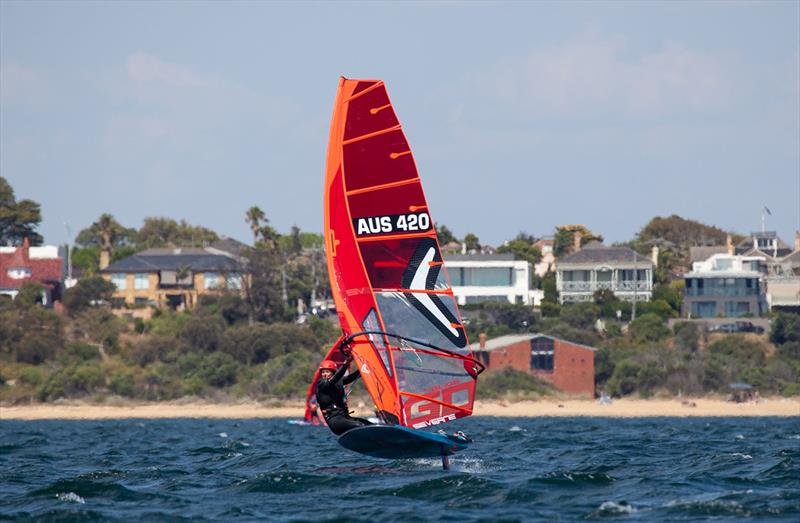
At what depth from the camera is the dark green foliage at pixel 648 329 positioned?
243ft

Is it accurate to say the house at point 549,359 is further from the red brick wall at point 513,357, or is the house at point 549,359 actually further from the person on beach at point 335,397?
the person on beach at point 335,397

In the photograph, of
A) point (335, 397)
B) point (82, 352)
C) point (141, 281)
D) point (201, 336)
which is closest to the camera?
point (335, 397)

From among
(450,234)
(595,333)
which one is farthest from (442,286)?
(450,234)

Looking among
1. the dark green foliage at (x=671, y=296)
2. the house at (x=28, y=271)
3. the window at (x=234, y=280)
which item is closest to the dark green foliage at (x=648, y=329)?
the dark green foliage at (x=671, y=296)

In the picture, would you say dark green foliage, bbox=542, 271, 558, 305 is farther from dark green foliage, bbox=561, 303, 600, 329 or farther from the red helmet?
the red helmet

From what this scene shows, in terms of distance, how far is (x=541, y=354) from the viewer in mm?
68750

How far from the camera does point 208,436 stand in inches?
1683

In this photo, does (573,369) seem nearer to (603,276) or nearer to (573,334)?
(573,334)

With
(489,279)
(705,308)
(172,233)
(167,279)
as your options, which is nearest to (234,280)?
(167,279)

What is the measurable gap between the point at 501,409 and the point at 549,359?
18.5 ft

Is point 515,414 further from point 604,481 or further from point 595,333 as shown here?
point 604,481

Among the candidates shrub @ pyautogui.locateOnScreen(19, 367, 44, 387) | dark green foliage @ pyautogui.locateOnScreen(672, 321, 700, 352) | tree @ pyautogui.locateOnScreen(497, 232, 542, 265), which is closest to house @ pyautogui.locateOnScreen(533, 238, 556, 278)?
tree @ pyautogui.locateOnScreen(497, 232, 542, 265)

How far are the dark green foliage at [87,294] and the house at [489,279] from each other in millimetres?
21398

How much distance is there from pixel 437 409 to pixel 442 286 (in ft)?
6.76
